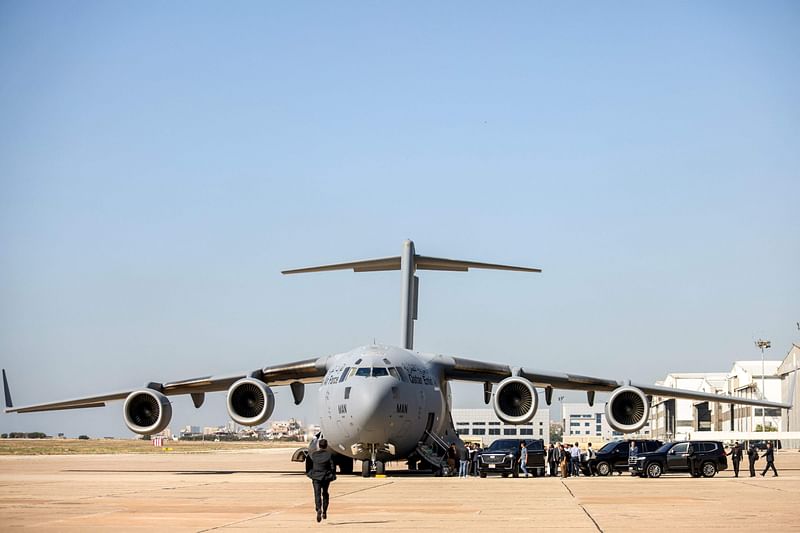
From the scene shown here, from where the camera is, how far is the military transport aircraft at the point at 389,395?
2578cm

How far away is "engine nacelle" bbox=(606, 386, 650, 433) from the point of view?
28422 mm

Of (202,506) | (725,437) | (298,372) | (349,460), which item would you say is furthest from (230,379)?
(725,437)

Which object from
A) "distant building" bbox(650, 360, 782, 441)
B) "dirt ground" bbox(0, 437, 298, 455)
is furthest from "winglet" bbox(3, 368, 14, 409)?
"distant building" bbox(650, 360, 782, 441)

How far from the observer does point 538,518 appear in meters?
14.3

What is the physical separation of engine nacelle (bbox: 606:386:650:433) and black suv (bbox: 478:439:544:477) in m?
3.49

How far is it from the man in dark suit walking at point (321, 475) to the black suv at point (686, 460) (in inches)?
685

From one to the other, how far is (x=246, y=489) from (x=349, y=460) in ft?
26.4

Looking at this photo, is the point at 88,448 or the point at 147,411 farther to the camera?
the point at 88,448

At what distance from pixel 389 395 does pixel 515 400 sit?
446 cm

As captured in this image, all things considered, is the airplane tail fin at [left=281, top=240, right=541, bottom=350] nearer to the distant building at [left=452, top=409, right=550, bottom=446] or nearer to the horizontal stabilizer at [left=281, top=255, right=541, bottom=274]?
the horizontal stabilizer at [left=281, top=255, right=541, bottom=274]

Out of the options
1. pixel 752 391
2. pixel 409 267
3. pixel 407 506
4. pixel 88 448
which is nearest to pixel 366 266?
pixel 409 267

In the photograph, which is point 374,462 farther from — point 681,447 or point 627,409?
point 681,447

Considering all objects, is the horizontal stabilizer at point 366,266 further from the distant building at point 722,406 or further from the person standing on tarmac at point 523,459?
the distant building at point 722,406

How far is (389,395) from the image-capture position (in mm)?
Result: 25484
